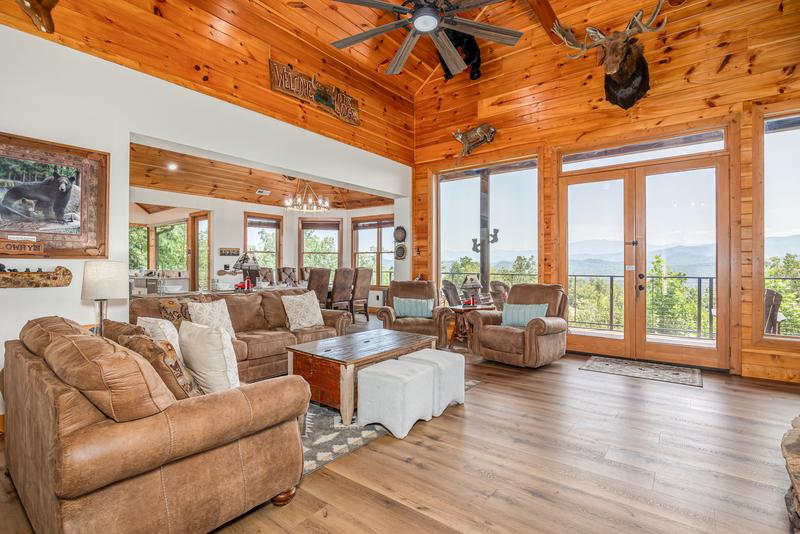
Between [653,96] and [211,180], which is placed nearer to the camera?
[653,96]

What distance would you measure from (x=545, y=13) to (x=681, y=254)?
3.34 m

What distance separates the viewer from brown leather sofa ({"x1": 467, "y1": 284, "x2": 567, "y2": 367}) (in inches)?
173

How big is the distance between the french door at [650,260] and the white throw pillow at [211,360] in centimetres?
462

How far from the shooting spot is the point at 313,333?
441 centimetres

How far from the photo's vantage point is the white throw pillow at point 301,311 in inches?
180

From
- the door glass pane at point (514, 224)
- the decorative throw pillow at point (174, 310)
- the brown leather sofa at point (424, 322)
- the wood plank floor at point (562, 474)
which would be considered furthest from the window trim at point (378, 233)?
the wood plank floor at point (562, 474)

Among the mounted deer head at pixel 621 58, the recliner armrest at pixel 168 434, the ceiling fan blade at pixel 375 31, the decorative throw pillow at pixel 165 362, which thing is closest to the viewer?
the recliner armrest at pixel 168 434

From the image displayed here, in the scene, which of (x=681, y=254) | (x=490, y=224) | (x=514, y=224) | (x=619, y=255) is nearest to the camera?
(x=681, y=254)

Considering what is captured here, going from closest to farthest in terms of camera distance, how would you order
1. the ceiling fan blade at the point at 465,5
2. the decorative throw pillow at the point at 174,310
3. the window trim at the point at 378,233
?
1. the ceiling fan blade at the point at 465,5
2. the decorative throw pillow at the point at 174,310
3. the window trim at the point at 378,233

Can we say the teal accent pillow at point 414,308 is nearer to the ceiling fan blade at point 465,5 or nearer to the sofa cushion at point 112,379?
the ceiling fan blade at point 465,5

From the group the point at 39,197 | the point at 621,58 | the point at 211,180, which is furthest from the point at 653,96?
the point at 211,180

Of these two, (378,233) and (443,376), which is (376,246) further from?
(443,376)

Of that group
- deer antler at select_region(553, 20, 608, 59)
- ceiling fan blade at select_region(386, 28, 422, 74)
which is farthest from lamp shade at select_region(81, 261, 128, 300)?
deer antler at select_region(553, 20, 608, 59)

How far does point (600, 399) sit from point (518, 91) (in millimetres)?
4390
